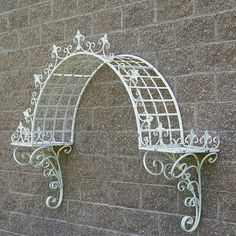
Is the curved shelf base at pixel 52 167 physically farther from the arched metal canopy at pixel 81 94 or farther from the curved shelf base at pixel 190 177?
the curved shelf base at pixel 190 177

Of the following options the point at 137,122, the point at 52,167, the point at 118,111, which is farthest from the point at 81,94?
the point at 137,122

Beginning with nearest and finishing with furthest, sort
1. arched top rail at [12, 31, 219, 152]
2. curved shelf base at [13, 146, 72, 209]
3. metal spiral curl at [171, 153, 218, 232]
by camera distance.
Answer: metal spiral curl at [171, 153, 218, 232] → arched top rail at [12, 31, 219, 152] → curved shelf base at [13, 146, 72, 209]

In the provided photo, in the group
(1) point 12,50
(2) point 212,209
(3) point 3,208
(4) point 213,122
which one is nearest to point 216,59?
(4) point 213,122

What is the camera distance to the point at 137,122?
3232 mm

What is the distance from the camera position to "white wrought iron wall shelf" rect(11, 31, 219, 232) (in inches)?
125

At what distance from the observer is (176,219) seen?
338cm

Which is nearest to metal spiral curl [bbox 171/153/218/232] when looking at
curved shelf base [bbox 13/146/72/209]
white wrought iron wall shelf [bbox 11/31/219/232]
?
white wrought iron wall shelf [bbox 11/31/219/232]

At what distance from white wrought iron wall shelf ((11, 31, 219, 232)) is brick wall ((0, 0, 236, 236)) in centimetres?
7

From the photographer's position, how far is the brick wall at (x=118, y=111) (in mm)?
3168

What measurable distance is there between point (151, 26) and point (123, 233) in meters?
1.38

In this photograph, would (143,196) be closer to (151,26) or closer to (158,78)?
(158,78)

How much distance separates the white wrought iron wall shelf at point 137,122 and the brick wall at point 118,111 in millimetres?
67

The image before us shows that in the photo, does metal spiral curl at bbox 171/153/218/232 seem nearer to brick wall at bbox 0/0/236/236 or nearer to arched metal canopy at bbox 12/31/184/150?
brick wall at bbox 0/0/236/236

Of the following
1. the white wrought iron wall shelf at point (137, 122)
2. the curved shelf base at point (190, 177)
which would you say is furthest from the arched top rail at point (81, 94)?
the curved shelf base at point (190, 177)
